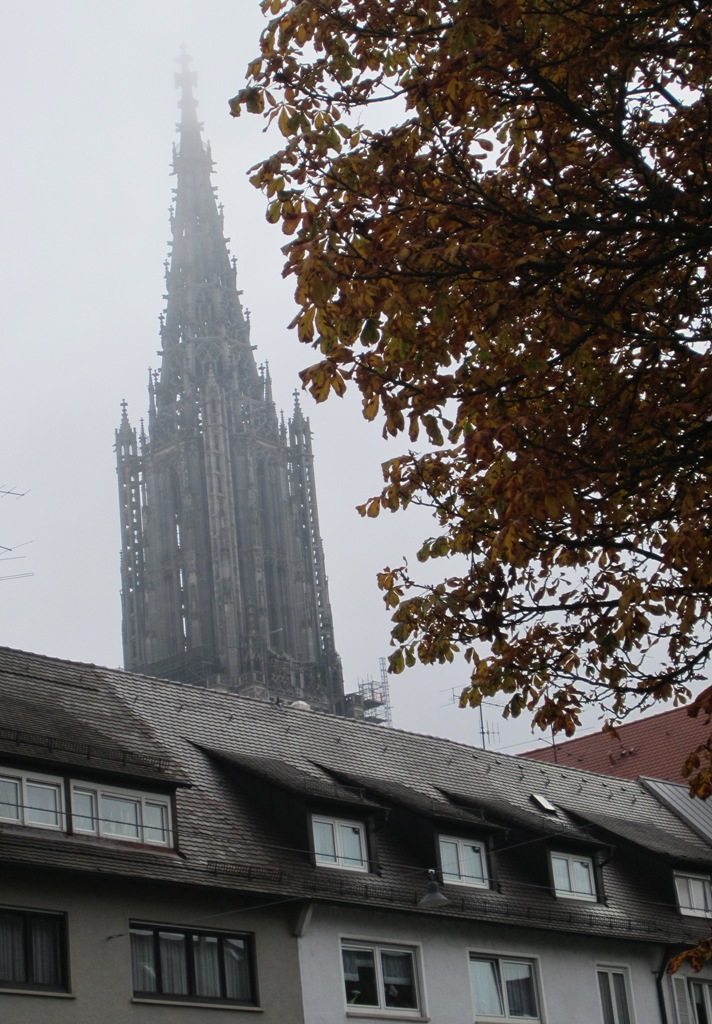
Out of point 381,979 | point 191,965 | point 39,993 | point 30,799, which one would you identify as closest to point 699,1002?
point 381,979

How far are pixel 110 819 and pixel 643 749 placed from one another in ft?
83.2

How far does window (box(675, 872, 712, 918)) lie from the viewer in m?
33.1

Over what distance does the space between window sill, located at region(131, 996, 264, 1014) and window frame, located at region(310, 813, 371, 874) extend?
3.18m

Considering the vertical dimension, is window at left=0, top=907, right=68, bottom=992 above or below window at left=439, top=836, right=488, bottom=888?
below

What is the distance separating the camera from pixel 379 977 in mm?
26328

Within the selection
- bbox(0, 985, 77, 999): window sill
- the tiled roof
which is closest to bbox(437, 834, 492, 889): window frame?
the tiled roof

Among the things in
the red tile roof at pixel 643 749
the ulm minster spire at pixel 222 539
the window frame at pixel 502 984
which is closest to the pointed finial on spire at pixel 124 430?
the ulm minster spire at pixel 222 539

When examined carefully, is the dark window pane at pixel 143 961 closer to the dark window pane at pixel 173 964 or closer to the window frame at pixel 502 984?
the dark window pane at pixel 173 964

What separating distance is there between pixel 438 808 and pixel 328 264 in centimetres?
1840

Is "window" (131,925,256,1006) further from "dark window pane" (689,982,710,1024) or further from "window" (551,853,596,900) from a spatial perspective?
"dark window pane" (689,982,710,1024)

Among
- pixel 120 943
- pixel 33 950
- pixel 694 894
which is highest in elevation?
pixel 694 894

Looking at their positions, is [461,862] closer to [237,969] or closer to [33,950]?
[237,969]

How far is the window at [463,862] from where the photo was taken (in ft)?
94.6

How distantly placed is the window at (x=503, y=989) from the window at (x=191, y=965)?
16.7 ft
